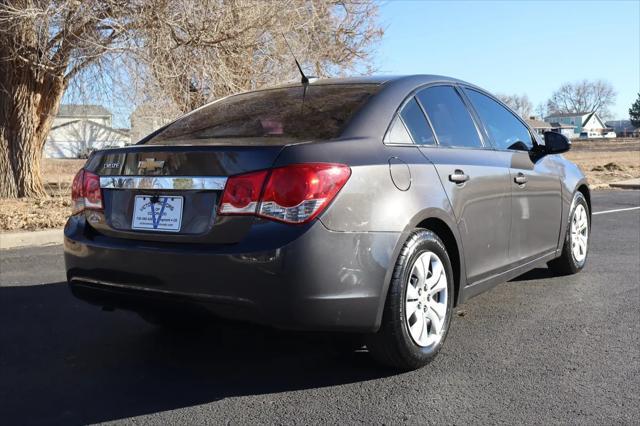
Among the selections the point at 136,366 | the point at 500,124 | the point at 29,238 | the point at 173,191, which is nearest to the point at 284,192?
the point at 173,191

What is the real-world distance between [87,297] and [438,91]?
8.14 ft

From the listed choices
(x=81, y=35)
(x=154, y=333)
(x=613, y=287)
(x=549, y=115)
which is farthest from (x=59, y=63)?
(x=549, y=115)

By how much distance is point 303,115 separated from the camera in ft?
12.2

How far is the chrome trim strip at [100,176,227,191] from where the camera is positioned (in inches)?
125

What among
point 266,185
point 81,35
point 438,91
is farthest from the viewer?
point 81,35

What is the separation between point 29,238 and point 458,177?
21.3ft

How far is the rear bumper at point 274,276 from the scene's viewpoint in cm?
300

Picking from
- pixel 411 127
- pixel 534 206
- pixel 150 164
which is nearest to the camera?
pixel 150 164

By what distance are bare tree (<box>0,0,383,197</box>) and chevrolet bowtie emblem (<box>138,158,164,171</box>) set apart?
8.09 metres

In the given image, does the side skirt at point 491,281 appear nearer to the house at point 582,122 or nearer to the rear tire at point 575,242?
the rear tire at point 575,242

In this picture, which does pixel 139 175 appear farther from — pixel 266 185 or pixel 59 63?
pixel 59 63

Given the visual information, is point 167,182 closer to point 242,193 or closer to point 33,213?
point 242,193

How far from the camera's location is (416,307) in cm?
353

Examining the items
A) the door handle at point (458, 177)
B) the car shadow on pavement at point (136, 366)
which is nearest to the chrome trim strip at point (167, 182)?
the car shadow on pavement at point (136, 366)
